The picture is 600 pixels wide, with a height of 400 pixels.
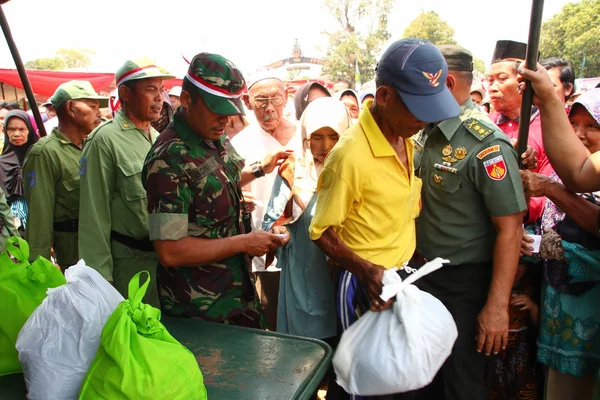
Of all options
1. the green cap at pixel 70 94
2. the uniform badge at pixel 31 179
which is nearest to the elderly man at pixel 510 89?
the green cap at pixel 70 94

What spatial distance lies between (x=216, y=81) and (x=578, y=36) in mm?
35770

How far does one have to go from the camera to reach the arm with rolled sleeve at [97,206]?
2410 millimetres

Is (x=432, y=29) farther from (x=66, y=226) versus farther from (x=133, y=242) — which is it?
(x=133, y=242)

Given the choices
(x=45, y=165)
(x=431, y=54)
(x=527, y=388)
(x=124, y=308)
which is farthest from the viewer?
(x=45, y=165)

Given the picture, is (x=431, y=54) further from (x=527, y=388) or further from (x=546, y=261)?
(x=527, y=388)

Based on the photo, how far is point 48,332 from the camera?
1.24m

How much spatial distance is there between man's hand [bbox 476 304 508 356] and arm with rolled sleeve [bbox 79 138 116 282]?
6.57ft

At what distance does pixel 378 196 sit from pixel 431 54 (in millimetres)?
594

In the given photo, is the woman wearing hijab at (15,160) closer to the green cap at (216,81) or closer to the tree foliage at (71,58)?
the green cap at (216,81)

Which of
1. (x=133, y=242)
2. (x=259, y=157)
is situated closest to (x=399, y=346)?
(x=133, y=242)

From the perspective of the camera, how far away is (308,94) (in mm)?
4426

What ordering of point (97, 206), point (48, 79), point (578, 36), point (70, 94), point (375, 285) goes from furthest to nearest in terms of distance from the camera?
point (578, 36), point (48, 79), point (70, 94), point (97, 206), point (375, 285)

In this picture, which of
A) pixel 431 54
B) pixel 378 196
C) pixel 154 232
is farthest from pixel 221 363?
pixel 431 54

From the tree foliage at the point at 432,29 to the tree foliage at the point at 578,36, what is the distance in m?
8.45
